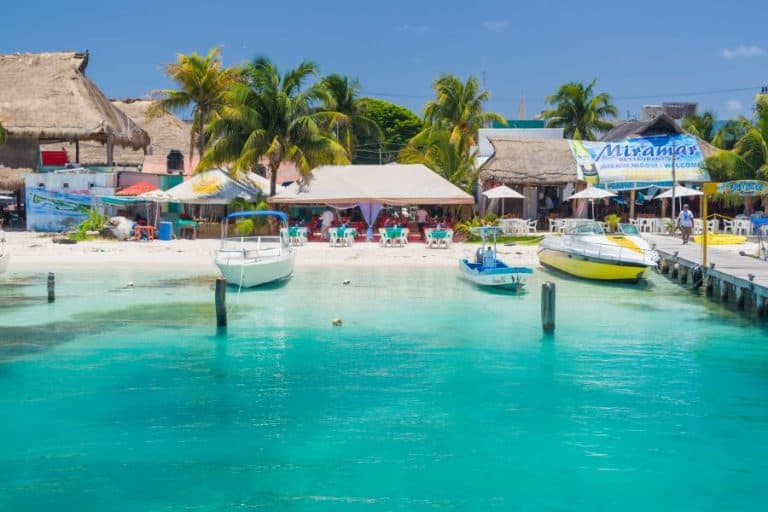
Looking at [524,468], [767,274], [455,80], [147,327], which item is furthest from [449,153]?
[524,468]

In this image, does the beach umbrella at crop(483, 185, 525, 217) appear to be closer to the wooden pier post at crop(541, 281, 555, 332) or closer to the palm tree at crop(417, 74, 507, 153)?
the palm tree at crop(417, 74, 507, 153)

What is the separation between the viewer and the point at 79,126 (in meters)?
39.8

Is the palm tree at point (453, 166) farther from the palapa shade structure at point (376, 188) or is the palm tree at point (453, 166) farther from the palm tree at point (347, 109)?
the palm tree at point (347, 109)

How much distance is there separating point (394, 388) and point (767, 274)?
11.6m

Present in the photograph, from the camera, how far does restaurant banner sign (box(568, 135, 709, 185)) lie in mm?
39062

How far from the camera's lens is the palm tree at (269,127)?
35531 mm

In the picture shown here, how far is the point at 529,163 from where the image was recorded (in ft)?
132

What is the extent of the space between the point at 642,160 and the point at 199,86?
21709 millimetres

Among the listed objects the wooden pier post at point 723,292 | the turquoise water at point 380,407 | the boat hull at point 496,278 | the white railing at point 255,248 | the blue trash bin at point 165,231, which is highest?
the blue trash bin at point 165,231

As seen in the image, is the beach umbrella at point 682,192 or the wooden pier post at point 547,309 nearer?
the wooden pier post at point 547,309

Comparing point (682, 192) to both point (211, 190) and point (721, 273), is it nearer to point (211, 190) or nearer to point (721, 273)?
point (721, 273)

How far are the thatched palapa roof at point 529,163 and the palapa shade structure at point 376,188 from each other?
14.1ft

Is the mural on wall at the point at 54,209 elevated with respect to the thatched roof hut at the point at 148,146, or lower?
lower

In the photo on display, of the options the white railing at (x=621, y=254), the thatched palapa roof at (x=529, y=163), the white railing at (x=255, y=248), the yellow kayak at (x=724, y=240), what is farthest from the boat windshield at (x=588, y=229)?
the thatched palapa roof at (x=529, y=163)
